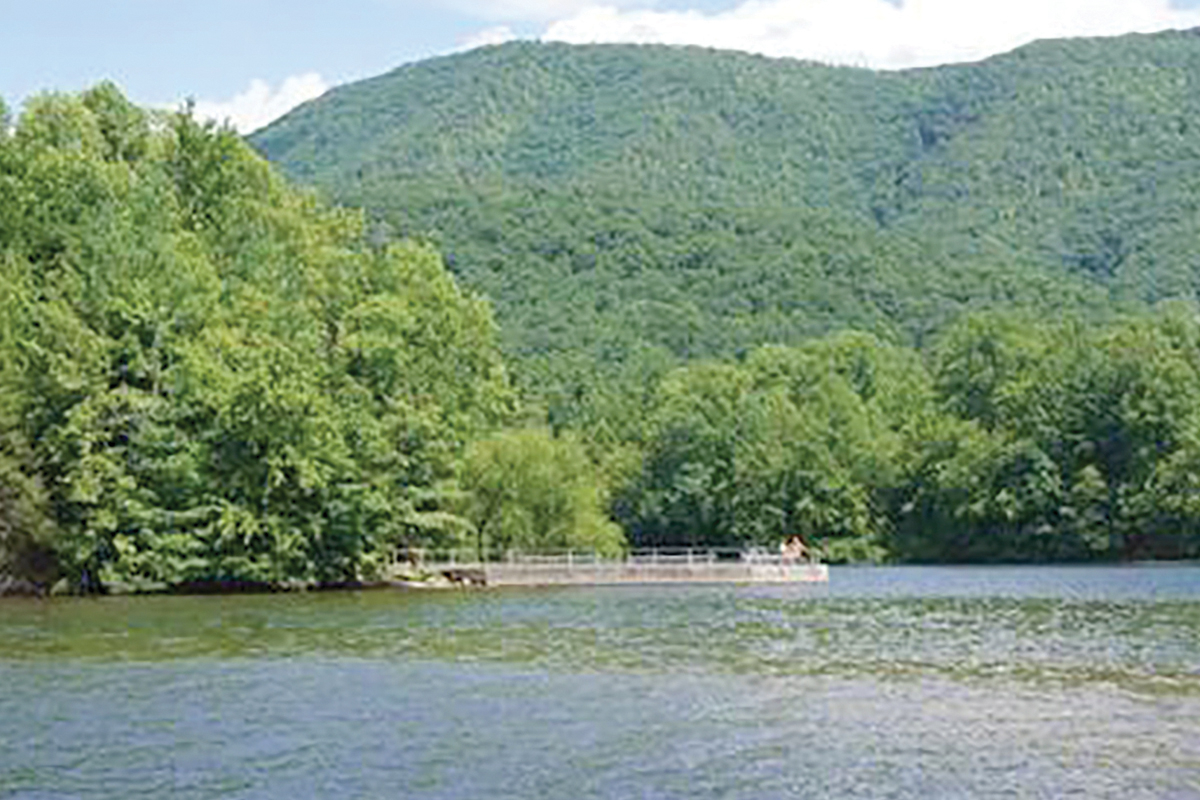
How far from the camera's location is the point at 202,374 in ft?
274

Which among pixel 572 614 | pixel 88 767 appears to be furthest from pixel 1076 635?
pixel 88 767

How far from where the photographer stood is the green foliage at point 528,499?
105 metres

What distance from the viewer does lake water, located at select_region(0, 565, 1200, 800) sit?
30812 millimetres

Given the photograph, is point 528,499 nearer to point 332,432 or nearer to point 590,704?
point 332,432

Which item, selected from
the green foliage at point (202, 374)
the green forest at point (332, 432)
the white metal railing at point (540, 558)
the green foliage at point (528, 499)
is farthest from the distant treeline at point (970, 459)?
the green foliage at point (202, 374)

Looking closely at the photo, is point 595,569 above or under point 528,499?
under

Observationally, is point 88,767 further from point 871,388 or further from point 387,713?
point 871,388

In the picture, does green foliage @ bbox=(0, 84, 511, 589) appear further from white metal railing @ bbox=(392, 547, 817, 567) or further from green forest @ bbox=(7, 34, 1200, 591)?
white metal railing @ bbox=(392, 547, 817, 567)

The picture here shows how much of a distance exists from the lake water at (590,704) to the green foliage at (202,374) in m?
11.0

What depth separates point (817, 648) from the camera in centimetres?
5541

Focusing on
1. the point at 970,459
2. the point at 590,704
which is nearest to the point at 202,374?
the point at 590,704

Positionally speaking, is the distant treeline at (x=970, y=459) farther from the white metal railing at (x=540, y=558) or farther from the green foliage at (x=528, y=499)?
the green foliage at (x=528, y=499)

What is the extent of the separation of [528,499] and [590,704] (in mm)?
67060

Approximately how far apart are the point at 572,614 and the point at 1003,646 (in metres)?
19.4
